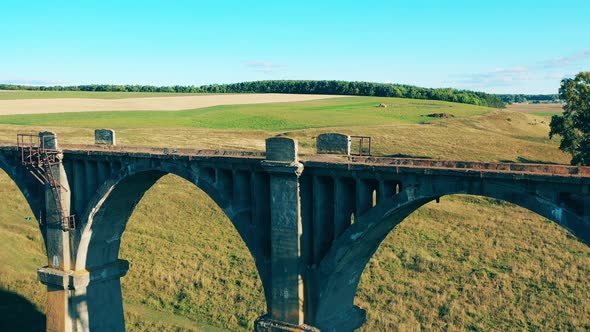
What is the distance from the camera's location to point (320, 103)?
117 meters

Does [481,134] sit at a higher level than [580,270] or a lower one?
higher

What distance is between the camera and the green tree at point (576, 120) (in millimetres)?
51438

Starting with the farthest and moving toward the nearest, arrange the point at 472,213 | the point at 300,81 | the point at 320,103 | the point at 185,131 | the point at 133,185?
the point at 300,81 < the point at 320,103 < the point at 185,131 < the point at 472,213 < the point at 133,185

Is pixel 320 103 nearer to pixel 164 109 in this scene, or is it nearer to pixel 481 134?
pixel 164 109

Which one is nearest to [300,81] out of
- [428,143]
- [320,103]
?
[320,103]

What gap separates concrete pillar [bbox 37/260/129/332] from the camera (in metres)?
29.3

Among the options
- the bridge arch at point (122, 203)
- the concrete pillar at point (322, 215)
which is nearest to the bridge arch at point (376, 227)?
the concrete pillar at point (322, 215)

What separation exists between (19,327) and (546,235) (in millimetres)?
36323

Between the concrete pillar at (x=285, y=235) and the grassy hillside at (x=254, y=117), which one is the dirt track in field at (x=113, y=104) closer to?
the grassy hillside at (x=254, y=117)

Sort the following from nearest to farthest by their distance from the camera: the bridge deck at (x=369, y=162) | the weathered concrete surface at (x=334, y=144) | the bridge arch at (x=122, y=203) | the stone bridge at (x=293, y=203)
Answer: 1. the bridge deck at (x=369, y=162)
2. the stone bridge at (x=293, y=203)
3. the weathered concrete surface at (x=334, y=144)
4. the bridge arch at (x=122, y=203)

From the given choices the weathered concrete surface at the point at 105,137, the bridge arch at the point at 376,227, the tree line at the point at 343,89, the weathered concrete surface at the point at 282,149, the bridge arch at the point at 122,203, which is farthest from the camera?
the tree line at the point at 343,89

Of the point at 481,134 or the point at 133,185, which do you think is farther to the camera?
the point at 481,134

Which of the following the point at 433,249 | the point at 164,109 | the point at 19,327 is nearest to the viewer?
the point at 19,327

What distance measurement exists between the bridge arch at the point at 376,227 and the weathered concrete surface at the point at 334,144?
148 inches
